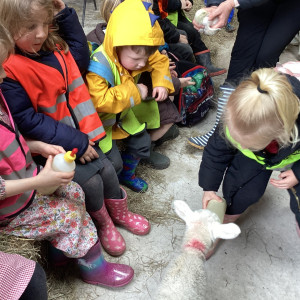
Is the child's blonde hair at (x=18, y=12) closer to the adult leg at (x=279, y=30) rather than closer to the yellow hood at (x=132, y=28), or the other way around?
the yellow hood at (x=132, y=28)

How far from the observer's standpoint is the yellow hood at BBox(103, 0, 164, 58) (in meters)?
Answer: 1.67

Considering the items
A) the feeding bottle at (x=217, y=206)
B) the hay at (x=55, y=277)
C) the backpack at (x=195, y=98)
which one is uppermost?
the feeding bottle at (x=217, y=206)

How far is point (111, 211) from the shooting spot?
1.93 m

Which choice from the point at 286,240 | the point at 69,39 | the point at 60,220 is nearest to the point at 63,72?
the point at 69,39

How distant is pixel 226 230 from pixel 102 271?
72 centimetres

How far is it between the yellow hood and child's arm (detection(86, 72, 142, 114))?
0.18 meters

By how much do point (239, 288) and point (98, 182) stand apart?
2.94ft

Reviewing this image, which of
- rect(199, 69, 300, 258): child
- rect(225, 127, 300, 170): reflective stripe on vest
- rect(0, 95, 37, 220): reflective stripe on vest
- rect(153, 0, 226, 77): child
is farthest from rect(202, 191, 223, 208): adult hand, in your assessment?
rect(153, 0, 226, 77): child

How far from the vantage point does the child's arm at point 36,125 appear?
1379 millimetres

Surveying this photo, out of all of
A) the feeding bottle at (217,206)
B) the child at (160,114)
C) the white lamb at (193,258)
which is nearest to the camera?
the white lamb at (193,258)

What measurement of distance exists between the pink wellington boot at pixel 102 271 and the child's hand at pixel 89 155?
41 cm

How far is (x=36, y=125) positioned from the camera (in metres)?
1.46

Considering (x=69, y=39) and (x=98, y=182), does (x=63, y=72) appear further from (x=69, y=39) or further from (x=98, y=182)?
(x=98, y=182)

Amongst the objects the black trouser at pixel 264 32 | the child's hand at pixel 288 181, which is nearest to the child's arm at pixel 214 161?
the child's hand at pixel 288 181
